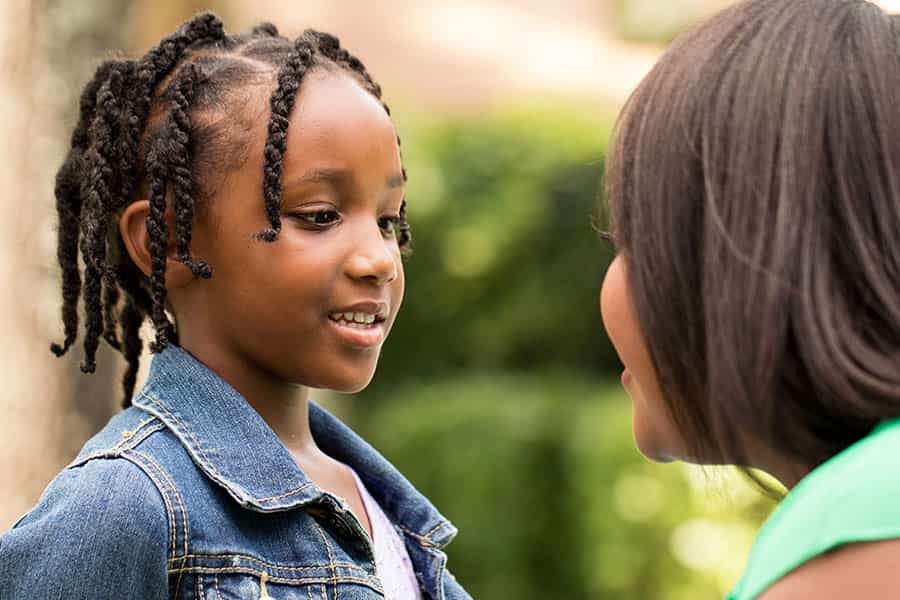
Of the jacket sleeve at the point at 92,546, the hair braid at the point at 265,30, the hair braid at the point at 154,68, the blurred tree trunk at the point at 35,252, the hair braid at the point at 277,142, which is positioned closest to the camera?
the jacket sleeve at the point at 92,546

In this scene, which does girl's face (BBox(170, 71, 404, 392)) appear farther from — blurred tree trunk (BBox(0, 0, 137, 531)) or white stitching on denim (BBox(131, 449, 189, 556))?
blurred tree trunk (BBox(0, 0, 137, 531))

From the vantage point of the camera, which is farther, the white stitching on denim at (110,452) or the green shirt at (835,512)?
the white stitching on denim at (110,452)

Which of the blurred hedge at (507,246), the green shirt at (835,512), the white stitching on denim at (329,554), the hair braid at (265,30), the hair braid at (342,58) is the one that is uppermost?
the hair braid at (265,30)

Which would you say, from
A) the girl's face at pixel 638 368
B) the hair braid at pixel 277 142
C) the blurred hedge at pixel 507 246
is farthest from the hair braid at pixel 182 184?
the blurred hedge at pixel 507 246

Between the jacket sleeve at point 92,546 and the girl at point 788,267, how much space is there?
33.4 inches

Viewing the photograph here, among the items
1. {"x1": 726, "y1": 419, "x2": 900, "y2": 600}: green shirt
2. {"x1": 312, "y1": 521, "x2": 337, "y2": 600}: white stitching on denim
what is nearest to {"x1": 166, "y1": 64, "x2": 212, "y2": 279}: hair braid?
{"x1": 312, "y1": 521, "x2": 337, "y2": 600}: white stitching on denim

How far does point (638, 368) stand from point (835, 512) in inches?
17.1

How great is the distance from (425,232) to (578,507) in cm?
158

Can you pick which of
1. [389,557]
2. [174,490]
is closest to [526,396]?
[389,557]

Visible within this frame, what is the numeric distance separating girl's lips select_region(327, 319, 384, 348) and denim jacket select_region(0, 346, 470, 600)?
0.71 ft

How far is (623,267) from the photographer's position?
175 cm

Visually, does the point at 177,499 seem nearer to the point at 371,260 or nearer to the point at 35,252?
the point at 371,260

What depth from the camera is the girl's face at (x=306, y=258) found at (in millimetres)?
2156

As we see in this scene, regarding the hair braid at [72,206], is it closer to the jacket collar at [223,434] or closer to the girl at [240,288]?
the girl at [240,288]
